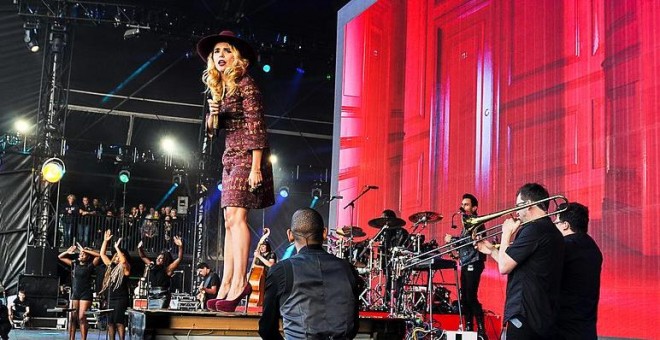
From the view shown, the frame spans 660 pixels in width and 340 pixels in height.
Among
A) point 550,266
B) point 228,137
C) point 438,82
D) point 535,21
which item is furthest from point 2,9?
point 550,266

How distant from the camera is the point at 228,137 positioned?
5.70m

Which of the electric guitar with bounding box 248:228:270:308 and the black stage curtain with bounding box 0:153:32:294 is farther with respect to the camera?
the black stage curtain with bounding box 0:153:32:294

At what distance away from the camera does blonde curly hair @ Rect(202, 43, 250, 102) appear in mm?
5582

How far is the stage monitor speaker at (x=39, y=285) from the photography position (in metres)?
17.8

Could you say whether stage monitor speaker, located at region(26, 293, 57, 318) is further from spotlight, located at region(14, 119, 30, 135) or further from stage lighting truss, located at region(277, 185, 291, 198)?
stage lighting truss, located at region(277, 185, 291, 198)

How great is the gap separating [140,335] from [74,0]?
1510 cm

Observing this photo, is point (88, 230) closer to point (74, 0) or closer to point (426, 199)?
point (74, 0)

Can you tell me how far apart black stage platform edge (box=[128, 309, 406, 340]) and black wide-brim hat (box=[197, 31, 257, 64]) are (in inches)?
74.1

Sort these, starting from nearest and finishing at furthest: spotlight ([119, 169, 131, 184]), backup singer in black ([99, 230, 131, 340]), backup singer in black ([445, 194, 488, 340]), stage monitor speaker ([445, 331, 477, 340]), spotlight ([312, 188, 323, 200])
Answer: stage monitor speaker ([445, 331, 477, 340]) < backup singer in black ([445, 194, 488, 340]) < backup singer in black ([99, 230, 131, 340]) < spotlight ([119, 169, 131, 184]) < spotlight ([312, 188, 323, 200])

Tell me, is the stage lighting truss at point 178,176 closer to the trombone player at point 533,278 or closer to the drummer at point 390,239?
the drummer at point 390,239

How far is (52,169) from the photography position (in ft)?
60.3

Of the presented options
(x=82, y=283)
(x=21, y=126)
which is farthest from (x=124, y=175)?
(x=82, y=283)

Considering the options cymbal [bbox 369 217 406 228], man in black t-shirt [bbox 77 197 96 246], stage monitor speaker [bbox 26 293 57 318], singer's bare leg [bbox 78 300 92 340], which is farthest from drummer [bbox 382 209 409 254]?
man in black t-shirt [bbox 77 197 96 246]

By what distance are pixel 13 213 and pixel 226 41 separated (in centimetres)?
1748
